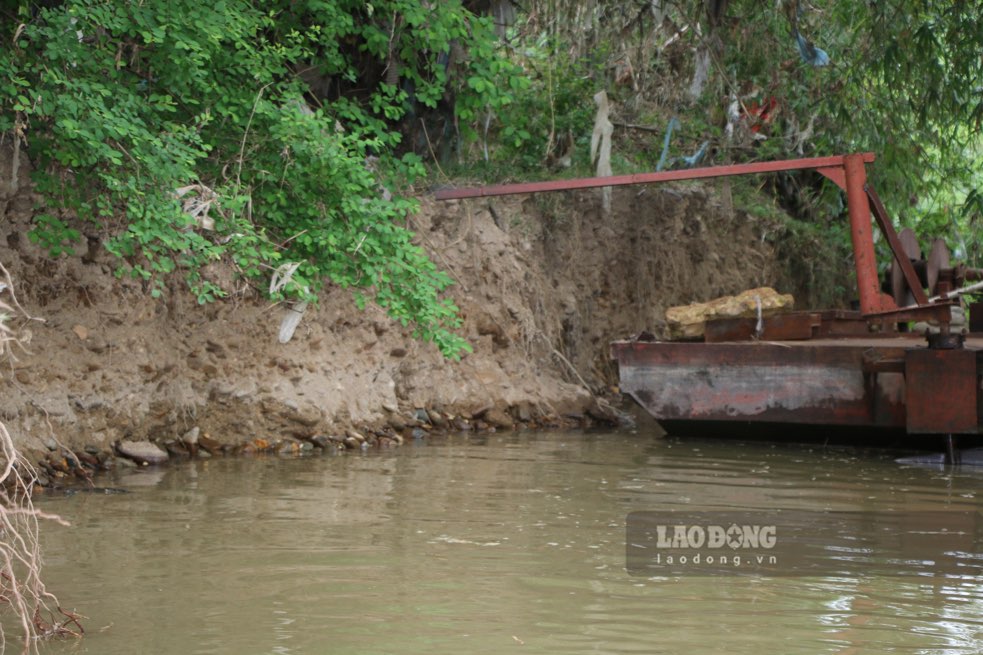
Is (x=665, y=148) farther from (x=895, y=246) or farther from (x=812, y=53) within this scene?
(x=895, y=246)

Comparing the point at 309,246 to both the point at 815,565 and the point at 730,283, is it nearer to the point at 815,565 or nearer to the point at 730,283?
the point at 815,565

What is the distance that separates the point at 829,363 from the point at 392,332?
438cm

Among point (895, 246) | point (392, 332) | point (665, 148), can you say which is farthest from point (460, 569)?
point (665, 148)

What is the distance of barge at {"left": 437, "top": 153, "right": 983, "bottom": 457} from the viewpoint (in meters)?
9.19

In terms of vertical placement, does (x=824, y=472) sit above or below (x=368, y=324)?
below

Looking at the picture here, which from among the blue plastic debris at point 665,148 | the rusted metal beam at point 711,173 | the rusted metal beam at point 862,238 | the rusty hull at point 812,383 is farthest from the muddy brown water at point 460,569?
the blue plastic debris at point 665,148

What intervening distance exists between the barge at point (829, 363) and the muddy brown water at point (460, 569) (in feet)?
2.13

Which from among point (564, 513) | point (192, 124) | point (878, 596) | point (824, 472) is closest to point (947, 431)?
point (824, 472)

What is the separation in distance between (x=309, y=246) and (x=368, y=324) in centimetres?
286

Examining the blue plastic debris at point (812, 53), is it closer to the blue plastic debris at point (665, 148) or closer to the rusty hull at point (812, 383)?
the blue plastic debris at point (665, 148)

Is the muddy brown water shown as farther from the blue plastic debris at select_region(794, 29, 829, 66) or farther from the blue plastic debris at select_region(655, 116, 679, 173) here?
the blue plastic debris at select_region(655, 116, 679, 173)

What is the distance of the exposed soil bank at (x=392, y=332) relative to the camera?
909 cm

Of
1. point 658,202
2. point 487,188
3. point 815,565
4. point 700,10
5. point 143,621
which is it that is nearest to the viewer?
point 143,621

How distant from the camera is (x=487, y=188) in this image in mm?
10961
